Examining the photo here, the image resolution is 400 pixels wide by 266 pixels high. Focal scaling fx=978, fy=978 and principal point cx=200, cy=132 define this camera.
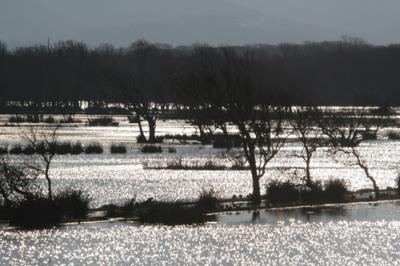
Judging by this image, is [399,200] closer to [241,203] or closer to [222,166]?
[241,203]

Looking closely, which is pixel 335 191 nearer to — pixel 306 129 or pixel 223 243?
pixel 223 243

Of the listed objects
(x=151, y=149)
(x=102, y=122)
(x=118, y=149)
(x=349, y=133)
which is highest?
(x=349, y=133)

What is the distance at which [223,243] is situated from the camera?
36656mm

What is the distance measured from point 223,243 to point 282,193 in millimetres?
11440

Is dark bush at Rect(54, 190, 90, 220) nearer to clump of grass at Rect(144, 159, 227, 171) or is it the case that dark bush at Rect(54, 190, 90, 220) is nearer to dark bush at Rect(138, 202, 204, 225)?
dark bush at Rect(138, 202, 204, 225)

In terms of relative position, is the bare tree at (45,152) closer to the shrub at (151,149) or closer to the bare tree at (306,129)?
the bare tree at (306,129)

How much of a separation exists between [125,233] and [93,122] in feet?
344

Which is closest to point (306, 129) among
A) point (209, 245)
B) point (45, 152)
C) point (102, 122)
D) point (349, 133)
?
point (349, 133)

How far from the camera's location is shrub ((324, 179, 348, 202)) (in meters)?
48.3

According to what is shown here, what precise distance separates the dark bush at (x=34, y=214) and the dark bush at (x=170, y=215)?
12.5 feet

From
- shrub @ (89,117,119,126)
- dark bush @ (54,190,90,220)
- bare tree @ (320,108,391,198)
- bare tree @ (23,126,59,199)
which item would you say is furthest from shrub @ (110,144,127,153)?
shrub @ (89,117,119,126)

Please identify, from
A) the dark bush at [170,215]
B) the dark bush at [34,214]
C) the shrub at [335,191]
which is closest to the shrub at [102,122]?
the shrub at [335,191]

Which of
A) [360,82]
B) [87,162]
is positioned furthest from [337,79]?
[87,162]

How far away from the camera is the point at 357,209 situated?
46.0 metres
